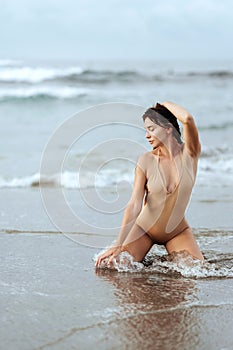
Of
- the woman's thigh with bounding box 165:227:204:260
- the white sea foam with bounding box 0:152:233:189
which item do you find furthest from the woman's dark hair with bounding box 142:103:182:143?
the white sea foam with bounding box 0:152:233:189

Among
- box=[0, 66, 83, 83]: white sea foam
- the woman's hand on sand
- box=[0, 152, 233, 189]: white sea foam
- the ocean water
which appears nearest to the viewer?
the ocean water

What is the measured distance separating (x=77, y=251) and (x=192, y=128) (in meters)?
1.35

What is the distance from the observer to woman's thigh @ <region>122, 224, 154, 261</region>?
4.25 meters

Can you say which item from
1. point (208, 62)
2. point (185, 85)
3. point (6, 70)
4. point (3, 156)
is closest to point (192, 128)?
point (3, 156)

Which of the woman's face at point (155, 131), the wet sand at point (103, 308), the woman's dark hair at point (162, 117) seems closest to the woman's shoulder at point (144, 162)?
the woman's face at point (155, 131)

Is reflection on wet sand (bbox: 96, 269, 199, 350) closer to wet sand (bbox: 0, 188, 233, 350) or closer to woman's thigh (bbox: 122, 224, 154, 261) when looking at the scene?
wet sand (bbox: 0, 188, 233, 350)

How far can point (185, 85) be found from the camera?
23703 mm

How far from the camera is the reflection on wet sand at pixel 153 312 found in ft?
9.53

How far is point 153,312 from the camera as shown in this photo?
10.8 ft

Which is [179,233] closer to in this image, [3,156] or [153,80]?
[3,156]

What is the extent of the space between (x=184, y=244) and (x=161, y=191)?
395mm

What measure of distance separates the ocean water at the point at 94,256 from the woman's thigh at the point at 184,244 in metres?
0.07

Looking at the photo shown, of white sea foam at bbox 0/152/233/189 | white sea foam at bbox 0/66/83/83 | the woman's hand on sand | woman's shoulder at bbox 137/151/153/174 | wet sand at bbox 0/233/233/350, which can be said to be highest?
white sea foam at bbox 0/66/83/83

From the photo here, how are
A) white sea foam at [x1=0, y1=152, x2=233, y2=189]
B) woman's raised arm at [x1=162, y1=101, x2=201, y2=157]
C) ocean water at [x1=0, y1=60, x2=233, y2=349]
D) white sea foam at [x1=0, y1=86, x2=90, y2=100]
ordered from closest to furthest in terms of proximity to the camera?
ocean water at [x1=0, y1=60, x2=233, y2=349] → woman's raised arm at [x1=162, y1=101, x2=201, y2=157] → white sea foam at [x1=0, y1=152, x2=233, y2=189] → white sea foam at [x1=0, y1=86, x2=90, y2=100]
